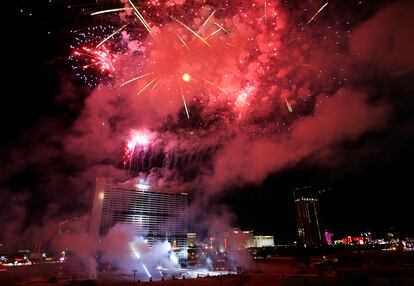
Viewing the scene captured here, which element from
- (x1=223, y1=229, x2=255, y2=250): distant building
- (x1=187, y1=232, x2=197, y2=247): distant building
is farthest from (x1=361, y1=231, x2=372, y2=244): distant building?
(x1=187, y1=232, x2=197, y2=247): distant building

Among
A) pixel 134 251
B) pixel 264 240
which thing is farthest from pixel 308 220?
pixel 134 251

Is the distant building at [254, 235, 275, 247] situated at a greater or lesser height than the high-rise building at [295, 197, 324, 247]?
lesser

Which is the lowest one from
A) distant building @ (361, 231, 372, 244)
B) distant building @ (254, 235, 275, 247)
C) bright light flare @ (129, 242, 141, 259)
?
bright light flare @ (129, 242, 141, 259)

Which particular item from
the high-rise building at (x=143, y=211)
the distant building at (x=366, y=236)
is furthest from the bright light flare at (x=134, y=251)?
the distant building at (x=366, y=236)

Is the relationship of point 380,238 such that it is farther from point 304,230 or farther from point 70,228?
point 70,228

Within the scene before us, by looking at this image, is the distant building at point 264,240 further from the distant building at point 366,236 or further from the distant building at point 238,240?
the distant building at point 366,236

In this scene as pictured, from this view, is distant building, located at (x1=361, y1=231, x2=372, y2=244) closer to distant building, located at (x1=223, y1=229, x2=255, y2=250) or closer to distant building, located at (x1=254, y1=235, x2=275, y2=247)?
distant building, located at (x1=254, y1=235, x2=275, y2=247)

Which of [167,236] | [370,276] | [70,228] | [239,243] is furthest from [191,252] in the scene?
[370,276]
